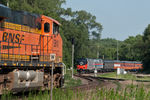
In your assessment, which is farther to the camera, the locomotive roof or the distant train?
the distant train

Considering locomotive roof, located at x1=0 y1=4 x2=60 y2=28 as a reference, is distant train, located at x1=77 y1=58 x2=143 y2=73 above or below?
below

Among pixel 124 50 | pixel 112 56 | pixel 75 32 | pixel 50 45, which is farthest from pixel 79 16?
pixel 50 45

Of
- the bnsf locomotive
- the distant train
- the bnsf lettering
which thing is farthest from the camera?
the distant train

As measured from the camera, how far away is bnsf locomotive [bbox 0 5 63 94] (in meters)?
11.3

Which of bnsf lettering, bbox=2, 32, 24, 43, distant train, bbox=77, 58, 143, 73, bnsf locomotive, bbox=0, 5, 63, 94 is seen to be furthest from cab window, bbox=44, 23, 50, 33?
distant train, bbox=77, 58, 143, 73

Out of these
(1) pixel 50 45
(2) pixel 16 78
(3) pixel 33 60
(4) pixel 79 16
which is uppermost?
(4) pixel 79 16

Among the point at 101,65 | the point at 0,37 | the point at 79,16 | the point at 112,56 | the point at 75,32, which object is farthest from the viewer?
the point at 112,56

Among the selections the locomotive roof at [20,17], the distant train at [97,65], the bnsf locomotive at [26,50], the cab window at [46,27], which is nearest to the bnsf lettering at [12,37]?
the bnsf locomotive at [26,50]

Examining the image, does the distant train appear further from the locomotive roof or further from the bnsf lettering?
the bnsf lettering

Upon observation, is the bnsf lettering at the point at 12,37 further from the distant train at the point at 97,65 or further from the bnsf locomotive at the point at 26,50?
the distant train at the point at 97,65

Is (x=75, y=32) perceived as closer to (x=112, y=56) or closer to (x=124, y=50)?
(x=124, y=50)

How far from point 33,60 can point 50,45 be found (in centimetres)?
149

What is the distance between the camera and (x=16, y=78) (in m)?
11.2

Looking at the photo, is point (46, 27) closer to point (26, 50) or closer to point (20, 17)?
point (20, 17)
